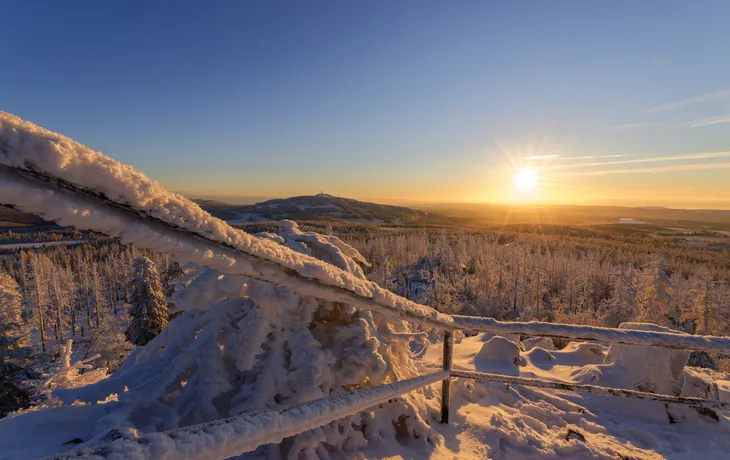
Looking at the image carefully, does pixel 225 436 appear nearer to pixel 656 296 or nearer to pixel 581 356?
pixel 581 356

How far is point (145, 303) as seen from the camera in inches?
886

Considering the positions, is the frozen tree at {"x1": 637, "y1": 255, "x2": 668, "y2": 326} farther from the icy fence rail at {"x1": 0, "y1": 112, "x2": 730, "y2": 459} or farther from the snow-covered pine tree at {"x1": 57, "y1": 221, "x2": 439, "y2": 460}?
the icy fence rail at {"x1": 0, "y1": 112, "x2": 730, "y2": 459}

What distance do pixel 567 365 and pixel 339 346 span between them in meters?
5.48

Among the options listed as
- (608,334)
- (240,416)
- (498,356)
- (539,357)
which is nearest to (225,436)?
(240,416)

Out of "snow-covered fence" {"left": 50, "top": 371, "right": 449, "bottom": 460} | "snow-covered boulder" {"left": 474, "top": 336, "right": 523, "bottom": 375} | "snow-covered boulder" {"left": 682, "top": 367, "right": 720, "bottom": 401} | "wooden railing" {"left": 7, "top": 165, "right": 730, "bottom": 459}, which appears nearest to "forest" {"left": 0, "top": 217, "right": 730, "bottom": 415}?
"wooden railing" {"left": 7, "top": 165, "right": 730, "bottom": 459}

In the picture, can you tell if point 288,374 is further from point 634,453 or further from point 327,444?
point 634,453

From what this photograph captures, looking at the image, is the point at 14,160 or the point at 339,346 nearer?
the point at 14,160

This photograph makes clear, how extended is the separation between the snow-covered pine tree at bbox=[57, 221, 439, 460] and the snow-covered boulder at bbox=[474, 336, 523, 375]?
3449 millimetres

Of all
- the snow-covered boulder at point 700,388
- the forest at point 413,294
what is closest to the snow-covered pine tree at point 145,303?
the forest at point 413,294

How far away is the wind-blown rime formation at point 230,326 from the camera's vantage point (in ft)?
2.99

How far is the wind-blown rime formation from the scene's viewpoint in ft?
2.99

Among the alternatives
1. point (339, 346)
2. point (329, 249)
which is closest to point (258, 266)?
point (339, 346)

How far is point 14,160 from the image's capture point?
2.56 feet

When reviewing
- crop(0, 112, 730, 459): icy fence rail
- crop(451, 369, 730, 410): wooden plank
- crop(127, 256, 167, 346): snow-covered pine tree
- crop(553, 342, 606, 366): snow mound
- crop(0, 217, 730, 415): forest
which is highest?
crop(0, 112, 730, 459): icy fence rail
